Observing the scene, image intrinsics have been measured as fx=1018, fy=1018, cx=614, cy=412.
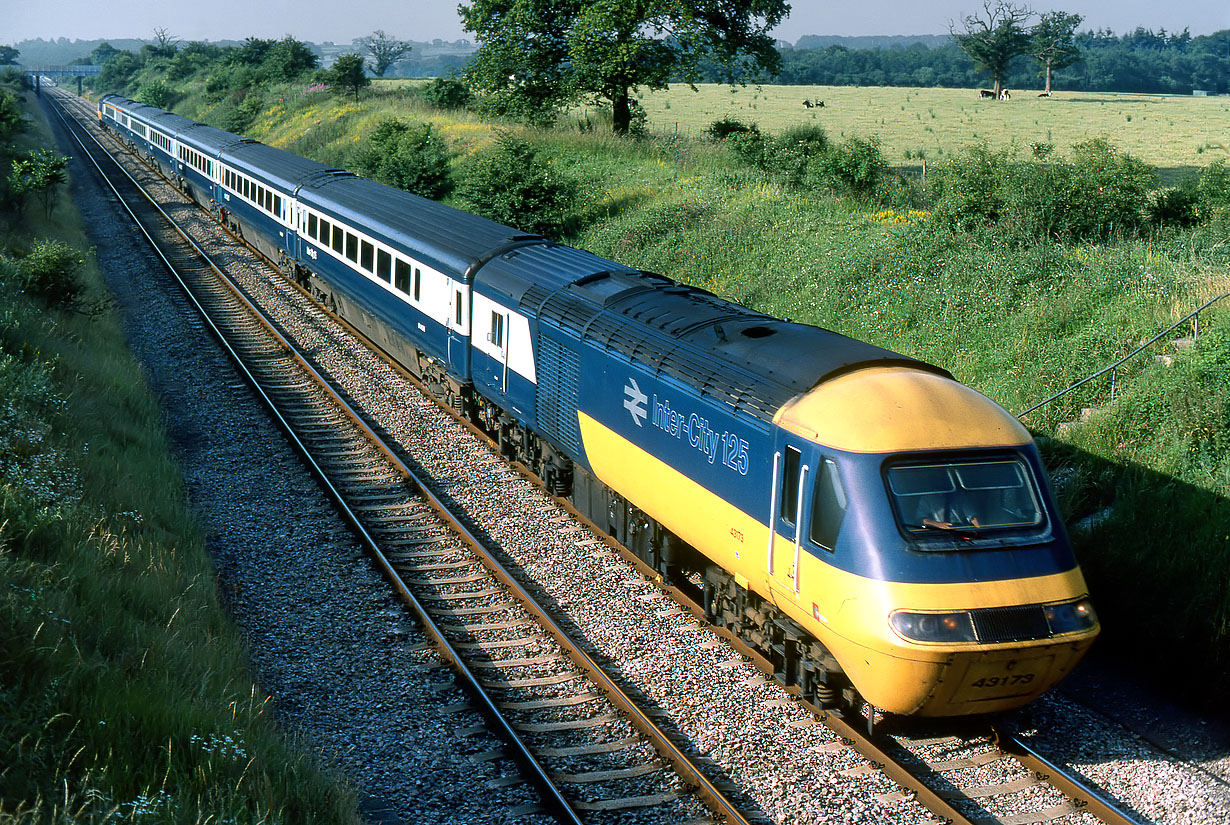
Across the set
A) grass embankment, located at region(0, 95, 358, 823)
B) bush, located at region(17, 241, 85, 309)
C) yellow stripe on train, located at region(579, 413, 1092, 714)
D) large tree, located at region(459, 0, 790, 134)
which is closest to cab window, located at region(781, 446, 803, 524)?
yellow stripe on train, located at region(579, 413, 1092, 714)

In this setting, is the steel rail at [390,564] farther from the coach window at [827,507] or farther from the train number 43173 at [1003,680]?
the train number 43173 at [1003,680]

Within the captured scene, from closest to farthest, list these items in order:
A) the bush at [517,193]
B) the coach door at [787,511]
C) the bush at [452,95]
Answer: the coach door at [787,511] < the bush at [517,193] < the bush at [452,95]

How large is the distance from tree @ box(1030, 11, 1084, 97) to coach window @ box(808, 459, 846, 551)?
86.7 metres

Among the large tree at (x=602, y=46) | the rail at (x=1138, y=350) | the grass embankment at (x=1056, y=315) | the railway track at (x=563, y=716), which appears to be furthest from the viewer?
the large tree at (x=602, y=46)

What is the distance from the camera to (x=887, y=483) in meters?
7.57

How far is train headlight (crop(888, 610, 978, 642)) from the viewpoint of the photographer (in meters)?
7.21

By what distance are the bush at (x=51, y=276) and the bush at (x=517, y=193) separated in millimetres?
10746

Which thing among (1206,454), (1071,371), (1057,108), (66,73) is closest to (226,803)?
(1206,454)

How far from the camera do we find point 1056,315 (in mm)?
15156

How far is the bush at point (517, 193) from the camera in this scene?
1097 inches

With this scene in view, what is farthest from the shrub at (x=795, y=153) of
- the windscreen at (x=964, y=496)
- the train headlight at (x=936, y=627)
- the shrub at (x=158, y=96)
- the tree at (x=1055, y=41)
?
the shrub at (x=158, y=96)

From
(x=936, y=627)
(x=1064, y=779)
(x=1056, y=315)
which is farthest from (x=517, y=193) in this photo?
(x=1064, y=779)

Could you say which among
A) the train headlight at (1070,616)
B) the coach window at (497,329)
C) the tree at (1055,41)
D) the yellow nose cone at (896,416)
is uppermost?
the tree at (1055,41)

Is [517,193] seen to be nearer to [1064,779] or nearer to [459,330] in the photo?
[459,330]
